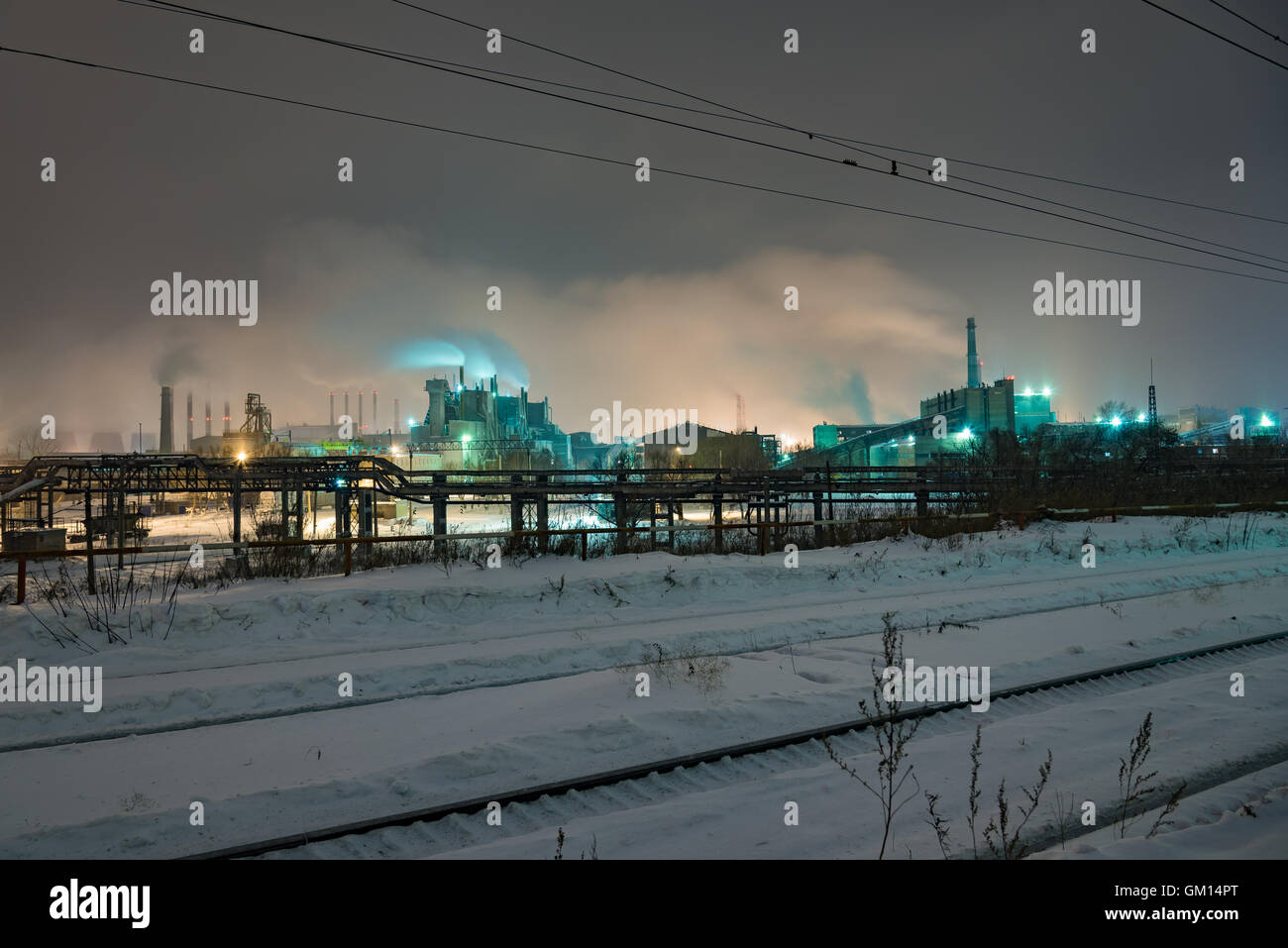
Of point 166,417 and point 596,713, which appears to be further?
point 166,417

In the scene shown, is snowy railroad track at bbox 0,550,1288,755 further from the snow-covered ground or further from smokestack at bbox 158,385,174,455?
smokestack at bbox 158,385,174,455

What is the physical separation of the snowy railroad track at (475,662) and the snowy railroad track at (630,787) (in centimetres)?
304

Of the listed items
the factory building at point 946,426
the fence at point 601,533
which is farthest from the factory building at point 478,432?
the fence at point 601,533

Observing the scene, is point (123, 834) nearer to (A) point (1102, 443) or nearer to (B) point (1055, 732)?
(B) point (1055, 732)

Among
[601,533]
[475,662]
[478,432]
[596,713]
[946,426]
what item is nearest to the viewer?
[596,713]

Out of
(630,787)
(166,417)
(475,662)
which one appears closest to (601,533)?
(475,662)

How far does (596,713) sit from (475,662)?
8.49 ft

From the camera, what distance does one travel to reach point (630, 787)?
552cm

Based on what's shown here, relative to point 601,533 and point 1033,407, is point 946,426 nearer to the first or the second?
point 1033,407

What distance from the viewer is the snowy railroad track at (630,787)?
4672 millimetres

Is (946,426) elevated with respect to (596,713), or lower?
elevated

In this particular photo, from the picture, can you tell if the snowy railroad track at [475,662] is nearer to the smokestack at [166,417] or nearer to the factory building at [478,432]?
the factory building at [478,432]

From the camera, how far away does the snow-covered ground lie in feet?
15.9
